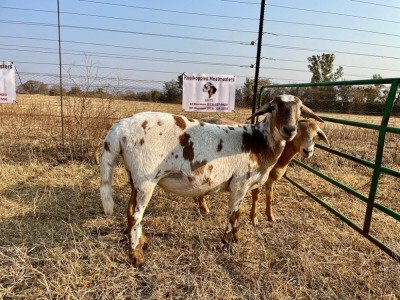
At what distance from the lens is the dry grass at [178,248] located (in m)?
2.93

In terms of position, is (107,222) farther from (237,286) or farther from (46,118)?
(46,118)

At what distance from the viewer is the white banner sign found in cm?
684

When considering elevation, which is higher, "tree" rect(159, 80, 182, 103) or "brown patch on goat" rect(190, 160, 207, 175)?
"tree" rect(159, 80, 182, 103)

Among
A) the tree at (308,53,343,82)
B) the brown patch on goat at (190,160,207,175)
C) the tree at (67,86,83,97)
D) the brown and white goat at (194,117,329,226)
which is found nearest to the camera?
the brown patch on goat at (190,160,207,175)

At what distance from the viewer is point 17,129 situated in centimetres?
821

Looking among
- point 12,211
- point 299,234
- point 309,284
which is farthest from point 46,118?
point 309,284

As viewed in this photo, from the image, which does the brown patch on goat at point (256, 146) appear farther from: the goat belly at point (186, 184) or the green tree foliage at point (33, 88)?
the green tree foliage at point (33, 88)

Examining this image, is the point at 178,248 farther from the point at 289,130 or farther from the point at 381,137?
the point at 381,137

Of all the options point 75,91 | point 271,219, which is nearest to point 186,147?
point 271,219

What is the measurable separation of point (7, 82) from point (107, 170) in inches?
214

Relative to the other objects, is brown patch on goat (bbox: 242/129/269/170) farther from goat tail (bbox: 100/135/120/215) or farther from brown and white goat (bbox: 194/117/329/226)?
goat tail (bbox: 100/135/120/215)

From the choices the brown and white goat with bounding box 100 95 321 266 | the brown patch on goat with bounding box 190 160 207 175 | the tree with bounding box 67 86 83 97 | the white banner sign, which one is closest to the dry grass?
the brown and white goat with bounding box 100 95 321 266

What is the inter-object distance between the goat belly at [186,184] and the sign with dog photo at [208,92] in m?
4.16

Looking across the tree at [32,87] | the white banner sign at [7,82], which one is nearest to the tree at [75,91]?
the white banner sign at [7,82]
